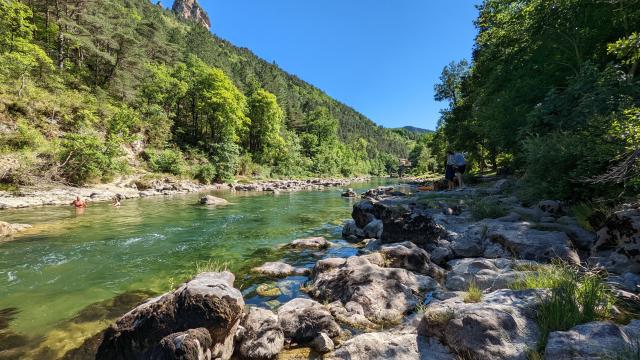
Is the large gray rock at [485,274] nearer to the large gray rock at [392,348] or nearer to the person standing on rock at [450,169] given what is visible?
the large gray rock at [392,348]

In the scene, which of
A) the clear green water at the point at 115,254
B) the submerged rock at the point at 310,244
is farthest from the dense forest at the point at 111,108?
the submerged rock at the point at 310,244

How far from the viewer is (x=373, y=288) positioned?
607 cm

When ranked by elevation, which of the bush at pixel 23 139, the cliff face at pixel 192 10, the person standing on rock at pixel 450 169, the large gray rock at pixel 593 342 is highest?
the cliff face at pixel 192 10

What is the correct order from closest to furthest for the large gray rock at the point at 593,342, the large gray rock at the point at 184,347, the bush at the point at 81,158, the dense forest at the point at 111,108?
the large gray rock at the point at 593,342, the large gray rock at the point at 184,347, the bush at the point at 81,158, the dense forest at the point at 111,108

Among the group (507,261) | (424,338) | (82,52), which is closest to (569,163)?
(507,261)

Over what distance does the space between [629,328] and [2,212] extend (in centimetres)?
2412

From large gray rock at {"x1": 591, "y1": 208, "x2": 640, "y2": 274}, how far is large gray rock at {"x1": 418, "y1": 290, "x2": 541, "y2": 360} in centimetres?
311

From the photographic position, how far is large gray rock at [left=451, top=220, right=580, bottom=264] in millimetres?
6836

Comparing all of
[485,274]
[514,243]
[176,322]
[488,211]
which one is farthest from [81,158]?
[514,243]

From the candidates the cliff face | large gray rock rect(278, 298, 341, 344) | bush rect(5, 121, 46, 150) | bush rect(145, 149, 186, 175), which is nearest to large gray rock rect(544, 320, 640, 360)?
large gray rock rect(278, 298, 341, 344)

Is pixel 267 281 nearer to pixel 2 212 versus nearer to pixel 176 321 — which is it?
pixel 176 321

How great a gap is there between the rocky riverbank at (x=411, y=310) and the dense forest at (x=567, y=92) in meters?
1.62

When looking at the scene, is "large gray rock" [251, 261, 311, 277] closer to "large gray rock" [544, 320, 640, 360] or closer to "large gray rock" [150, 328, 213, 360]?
"large gray rock" [150, 328, 213, 360]

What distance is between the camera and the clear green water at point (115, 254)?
626 centimetres
